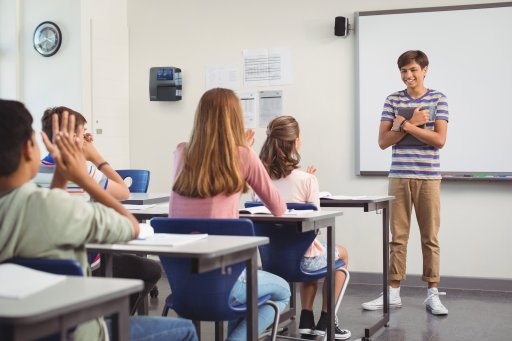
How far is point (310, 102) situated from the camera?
5.66 m

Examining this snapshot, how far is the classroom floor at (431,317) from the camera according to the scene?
387cm

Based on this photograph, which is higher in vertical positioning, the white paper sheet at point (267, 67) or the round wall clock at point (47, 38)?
the round wall clock at point (47, 38)

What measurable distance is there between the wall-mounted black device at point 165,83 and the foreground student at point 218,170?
3.30 meters

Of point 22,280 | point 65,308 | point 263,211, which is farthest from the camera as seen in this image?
point 263,211

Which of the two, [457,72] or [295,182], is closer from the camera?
[295,182]

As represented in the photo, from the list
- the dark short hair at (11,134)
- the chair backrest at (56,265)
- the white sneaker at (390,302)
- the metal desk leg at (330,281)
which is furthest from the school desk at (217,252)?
the white sneaker at (390,302)

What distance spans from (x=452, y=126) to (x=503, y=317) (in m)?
1.56

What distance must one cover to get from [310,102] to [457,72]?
1.18m

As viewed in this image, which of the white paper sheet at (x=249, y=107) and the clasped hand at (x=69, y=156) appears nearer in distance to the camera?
the clasped hand at (x=69, y=156)

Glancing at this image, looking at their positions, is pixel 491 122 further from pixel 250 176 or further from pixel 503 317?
pixel 250 176

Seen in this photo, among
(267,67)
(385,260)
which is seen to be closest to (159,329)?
(385,260)

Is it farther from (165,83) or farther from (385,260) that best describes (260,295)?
(165,83)

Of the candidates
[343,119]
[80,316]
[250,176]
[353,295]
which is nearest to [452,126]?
[343,119]

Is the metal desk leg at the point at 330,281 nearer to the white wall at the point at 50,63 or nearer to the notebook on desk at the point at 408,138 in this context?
the notebook on desk at the point at 408,138
